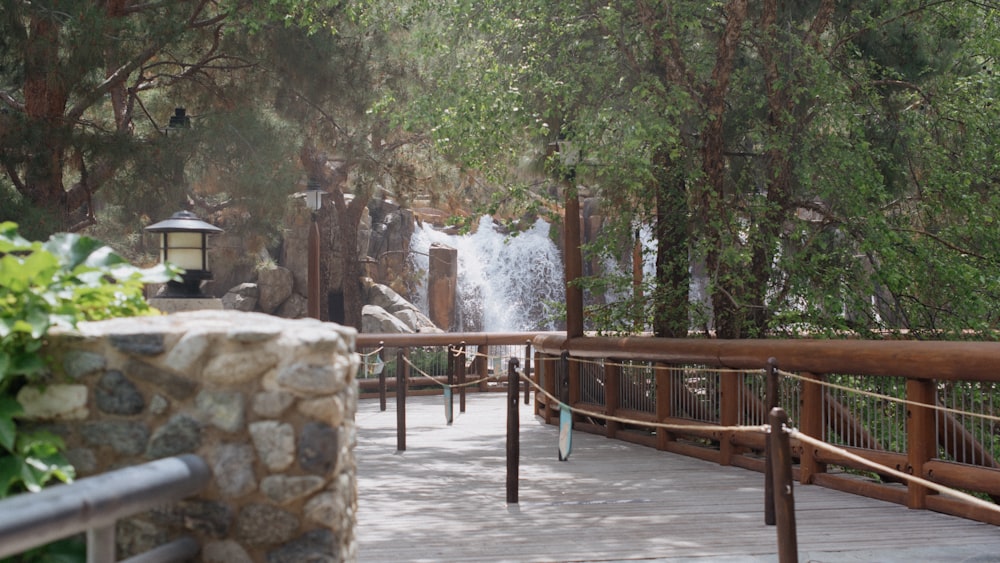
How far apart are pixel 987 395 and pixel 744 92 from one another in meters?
5.65

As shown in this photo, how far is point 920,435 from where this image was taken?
7.04 metres

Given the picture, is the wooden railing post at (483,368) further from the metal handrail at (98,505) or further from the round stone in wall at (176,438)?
the metal handrail at (98,505)

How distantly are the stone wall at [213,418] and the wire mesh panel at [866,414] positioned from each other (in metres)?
4.99

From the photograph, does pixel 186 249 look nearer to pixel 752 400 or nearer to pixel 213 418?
pixel 752 400

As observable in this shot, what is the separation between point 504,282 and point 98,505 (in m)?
32.1

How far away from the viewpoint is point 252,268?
3148 centimetres

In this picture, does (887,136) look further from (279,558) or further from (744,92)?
(279,558)

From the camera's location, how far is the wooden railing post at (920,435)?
7035 mm

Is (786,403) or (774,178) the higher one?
Result: (774,178)

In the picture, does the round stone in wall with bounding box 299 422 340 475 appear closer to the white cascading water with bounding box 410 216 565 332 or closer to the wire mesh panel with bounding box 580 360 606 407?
the wire mesh panel with bounding box 580 360 606 407

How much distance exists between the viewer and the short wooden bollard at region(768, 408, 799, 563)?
4.46 meters

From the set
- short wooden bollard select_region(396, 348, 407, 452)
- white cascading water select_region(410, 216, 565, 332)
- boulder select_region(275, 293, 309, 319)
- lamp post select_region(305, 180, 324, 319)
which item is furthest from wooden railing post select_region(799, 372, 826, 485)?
white cascading water select_region(410, 216, 565, 332)

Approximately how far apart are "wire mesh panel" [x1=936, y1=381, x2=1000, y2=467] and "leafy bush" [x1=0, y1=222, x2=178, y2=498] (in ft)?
17.3

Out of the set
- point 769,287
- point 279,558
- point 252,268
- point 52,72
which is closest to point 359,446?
point 769,287
